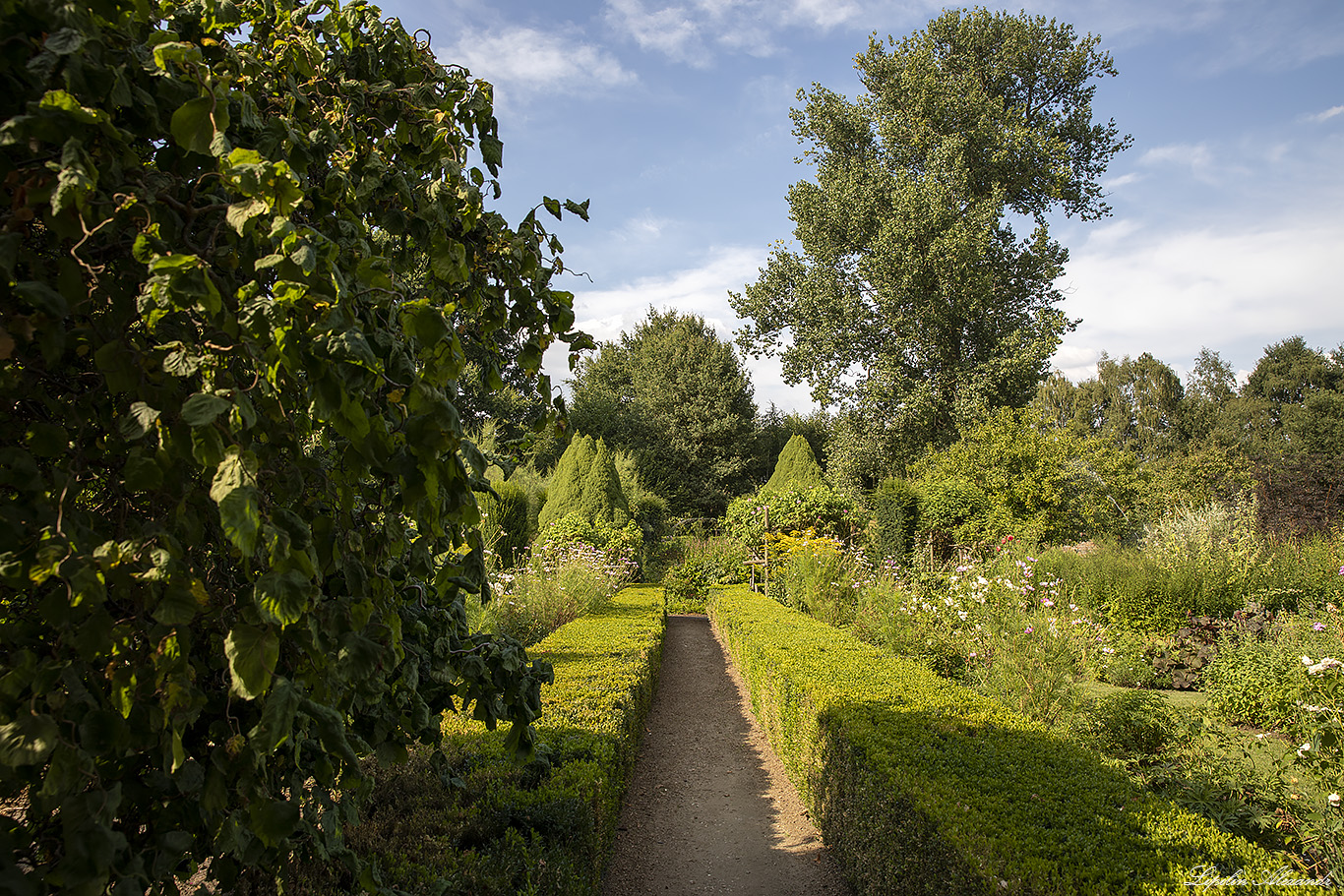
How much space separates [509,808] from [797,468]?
1749 centimetres

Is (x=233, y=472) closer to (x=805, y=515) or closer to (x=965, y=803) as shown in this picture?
(x=965, y=803)

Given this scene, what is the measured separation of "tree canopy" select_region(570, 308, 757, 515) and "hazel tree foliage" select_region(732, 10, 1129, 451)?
7.95 meters

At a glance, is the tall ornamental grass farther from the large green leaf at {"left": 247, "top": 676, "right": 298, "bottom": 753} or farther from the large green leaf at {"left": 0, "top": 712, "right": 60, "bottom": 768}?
the large green leaf at {"left": 0, "top": 712, "right": 60, "bottom": 768}

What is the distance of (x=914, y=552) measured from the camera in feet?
47.1

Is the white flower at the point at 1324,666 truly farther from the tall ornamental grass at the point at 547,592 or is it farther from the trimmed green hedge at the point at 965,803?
the tall ornamental grass at the point at 547,592

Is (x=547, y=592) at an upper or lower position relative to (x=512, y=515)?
lower

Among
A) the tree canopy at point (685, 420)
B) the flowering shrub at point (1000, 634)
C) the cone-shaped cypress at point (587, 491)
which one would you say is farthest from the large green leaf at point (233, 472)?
the tree canopy at point (685, 420)

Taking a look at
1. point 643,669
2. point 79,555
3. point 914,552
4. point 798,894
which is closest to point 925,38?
point 914,552

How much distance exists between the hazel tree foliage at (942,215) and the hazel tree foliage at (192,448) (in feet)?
59.3

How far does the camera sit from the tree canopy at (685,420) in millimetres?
27266

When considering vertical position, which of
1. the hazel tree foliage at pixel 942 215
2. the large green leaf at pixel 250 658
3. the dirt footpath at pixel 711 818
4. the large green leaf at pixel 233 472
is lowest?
the dirt footpath at pixel 711 818

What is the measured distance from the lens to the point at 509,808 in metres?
2.85

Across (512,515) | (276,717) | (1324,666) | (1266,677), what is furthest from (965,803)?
(512,515)

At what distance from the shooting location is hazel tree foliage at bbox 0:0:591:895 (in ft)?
3.01
